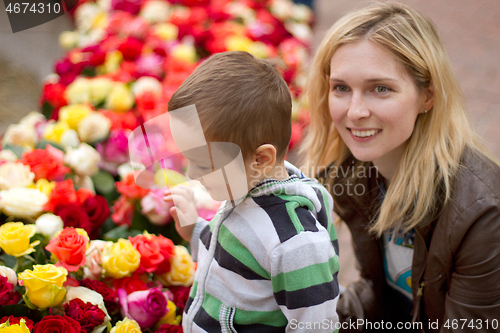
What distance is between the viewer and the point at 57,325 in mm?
1124

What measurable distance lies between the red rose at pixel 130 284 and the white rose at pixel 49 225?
0.83ft

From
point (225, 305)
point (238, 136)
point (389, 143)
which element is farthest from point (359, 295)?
point (238, 136)

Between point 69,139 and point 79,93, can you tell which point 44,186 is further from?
point 79,93

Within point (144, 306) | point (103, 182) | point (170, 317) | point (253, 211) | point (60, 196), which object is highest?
point (253, 211)

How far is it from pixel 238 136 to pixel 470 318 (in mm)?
1066

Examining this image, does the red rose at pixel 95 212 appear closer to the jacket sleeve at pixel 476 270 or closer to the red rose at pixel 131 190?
the red rose at pixel 131 190

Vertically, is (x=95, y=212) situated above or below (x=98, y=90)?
below

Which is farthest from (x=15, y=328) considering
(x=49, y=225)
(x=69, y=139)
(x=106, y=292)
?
(x=69, y=139)

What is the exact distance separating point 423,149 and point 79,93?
168 cm

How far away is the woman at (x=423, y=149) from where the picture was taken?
54.8 inches

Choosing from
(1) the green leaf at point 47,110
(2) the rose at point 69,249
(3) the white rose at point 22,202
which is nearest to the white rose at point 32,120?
(1) the green leaf at point 47,110

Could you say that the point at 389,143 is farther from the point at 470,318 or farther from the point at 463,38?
the point at 463,38

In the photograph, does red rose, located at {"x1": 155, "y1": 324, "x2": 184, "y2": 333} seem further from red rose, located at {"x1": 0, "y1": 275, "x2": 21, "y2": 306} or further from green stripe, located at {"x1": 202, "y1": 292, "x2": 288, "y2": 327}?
red rose, located at {"x1": 0, "y1": 275, "x2": 21, "y2": 306}

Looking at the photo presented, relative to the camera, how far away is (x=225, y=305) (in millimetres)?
1147
